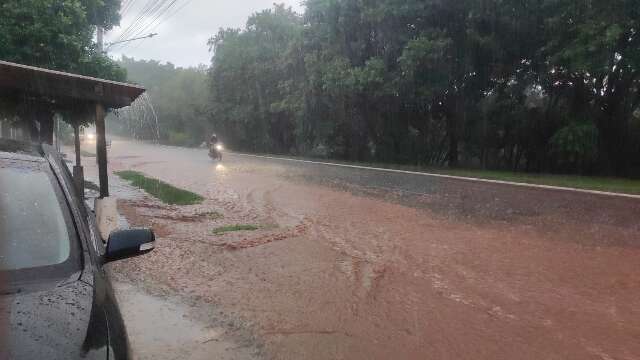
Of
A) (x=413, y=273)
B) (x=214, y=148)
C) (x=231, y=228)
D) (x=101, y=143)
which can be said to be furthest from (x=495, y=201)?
(x=214, y=148)

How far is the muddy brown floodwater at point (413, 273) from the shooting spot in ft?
16.1

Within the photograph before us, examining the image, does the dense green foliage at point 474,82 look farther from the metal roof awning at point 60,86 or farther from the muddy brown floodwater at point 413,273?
the metal roof awning at point 60,86

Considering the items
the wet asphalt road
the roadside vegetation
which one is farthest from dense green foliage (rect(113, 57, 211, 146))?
the wet asphalt road

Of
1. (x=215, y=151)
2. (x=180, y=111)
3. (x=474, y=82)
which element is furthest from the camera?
(x=180, y=111)

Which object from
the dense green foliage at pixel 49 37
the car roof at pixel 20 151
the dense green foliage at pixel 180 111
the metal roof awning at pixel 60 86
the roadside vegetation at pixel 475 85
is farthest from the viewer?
the dense green foliage at pixel 180 111

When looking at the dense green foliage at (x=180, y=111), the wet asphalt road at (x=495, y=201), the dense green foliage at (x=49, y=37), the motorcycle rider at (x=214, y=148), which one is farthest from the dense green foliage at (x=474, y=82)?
the dense green foliage at (x=180, y=111)

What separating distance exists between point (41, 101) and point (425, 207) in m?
Answer: 8.03

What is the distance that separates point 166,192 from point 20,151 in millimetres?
12670

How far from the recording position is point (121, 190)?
647 inches

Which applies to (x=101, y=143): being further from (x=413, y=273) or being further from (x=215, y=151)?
(x=215, y=151)

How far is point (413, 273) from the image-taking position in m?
7.06

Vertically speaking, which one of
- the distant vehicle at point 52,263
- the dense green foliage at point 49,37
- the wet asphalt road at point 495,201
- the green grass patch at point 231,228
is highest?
the dense green foliage at point 49,37

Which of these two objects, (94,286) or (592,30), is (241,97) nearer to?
(592,30)

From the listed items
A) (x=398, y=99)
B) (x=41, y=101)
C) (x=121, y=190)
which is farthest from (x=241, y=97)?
(x=41, y=101)
